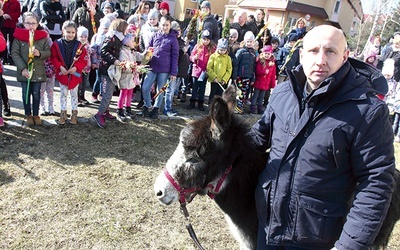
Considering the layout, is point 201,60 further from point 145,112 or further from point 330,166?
point 330,166

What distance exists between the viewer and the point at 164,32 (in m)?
6.80

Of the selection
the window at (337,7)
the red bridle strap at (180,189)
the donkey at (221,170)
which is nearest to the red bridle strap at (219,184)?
the donkey at (221,170)

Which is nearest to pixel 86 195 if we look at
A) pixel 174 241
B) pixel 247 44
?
pixel 174 241

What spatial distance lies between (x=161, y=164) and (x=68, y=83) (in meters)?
2.42

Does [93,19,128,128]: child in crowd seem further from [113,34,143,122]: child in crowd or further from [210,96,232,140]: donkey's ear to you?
[210,96,232,140]: donkey's ear

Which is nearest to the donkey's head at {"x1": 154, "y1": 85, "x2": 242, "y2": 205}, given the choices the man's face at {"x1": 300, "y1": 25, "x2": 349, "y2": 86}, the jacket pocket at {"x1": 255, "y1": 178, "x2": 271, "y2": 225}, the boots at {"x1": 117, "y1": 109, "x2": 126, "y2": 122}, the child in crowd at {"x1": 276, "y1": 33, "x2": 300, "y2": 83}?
the jacket pocket at {"x1": 255, "y1": 178, "x2": 271, "y2": 225}

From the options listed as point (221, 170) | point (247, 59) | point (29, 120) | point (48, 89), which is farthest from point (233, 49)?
point (221, 170)

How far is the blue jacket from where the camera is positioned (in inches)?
63.7

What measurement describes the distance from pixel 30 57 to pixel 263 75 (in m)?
5.66

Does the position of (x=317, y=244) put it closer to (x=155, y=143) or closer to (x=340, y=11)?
(x=155, y=143)

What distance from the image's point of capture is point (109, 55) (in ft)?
19.7

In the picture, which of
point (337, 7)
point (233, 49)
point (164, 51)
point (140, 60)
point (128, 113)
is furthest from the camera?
point (337, 7)

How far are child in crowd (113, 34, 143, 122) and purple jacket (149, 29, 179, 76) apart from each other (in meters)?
0.39

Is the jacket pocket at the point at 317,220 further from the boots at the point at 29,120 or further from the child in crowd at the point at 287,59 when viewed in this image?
the child in crowd at the point at 287,59
